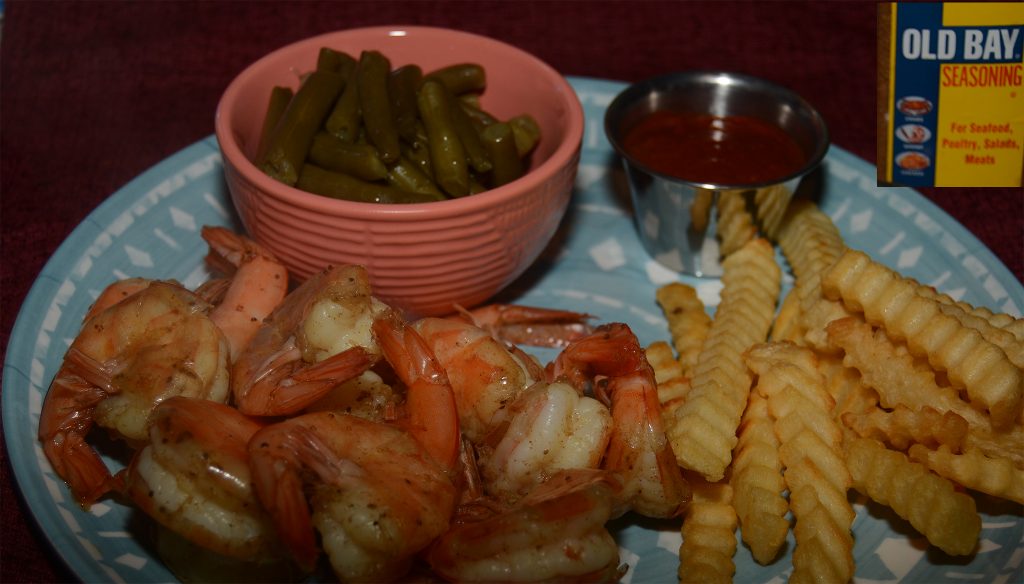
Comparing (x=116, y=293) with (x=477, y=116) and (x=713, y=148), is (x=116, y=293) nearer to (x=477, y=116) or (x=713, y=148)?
(x=477, y=116)

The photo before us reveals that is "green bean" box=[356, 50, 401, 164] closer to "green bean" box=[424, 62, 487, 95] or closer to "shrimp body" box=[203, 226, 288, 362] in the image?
"green bean" box=[424, 62, 487, 95]

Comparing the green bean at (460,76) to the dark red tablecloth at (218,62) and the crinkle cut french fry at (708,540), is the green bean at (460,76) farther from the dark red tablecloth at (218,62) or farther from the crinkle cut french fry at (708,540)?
the crinkle cut french fry at (708,540)

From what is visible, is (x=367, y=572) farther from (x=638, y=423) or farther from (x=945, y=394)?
(x=945, y=394)

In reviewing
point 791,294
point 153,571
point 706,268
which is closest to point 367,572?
point 153,571

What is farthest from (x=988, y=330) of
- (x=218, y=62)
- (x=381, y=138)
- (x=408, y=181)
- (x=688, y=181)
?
(x=218, y=62)

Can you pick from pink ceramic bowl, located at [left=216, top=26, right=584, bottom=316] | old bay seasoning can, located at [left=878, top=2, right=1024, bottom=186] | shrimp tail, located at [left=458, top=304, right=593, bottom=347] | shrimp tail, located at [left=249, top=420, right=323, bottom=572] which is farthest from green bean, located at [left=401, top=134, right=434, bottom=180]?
old bay seasoning can, located at [left=878, top=2, right=1024, bottom=186]

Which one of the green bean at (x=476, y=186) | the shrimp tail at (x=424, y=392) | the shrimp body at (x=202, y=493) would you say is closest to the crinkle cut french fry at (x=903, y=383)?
the shrimp tail at (x=424, y=392)
